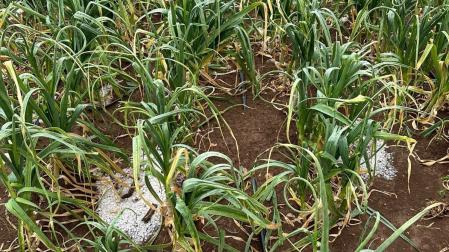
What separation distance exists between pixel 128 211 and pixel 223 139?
16.6 inches

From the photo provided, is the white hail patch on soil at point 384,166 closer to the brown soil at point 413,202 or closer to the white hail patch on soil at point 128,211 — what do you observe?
the brown soil at point 413,202

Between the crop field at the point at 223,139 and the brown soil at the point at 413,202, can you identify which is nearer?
the crop field at the point at 223,139

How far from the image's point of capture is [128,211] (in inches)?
65.0

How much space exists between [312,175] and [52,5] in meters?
1.20

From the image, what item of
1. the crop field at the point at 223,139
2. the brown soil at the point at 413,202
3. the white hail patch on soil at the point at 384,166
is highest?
the crop field at the point at 223,139

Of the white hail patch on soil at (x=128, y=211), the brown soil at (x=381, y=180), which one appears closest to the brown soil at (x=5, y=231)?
the white hail patch on soil at (x=128, y=211)

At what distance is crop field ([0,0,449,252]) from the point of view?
134 centimetres

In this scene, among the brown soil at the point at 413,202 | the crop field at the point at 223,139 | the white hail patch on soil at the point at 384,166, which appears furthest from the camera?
the white hail patch on soil at the point at 384,166

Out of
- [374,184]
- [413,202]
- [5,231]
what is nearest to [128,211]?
[5,231]

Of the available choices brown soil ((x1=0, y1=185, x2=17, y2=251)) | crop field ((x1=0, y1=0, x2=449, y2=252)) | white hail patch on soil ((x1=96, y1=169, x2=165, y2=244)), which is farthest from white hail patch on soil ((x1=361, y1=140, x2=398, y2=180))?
brown soil ((x1=0, y1=185, x2=17, y2=251))

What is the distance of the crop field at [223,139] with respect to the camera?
1.34 meters

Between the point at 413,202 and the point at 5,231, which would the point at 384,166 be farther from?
the point at 5,231

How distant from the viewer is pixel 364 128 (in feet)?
4.43

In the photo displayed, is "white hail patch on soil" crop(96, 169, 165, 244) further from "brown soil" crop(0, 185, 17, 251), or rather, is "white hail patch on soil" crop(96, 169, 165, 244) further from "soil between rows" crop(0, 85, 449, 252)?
"brown soil" crop(0, 185, 17, 251)
